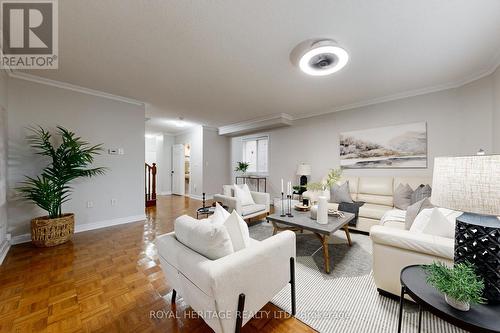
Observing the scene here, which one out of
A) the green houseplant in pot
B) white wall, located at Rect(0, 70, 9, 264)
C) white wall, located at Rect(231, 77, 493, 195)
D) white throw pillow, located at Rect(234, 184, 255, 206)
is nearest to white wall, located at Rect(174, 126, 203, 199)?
white wall, located at Rect(231, 77, 493, 195)

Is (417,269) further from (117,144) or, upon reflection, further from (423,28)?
(117,144)

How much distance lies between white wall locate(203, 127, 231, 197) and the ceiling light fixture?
4.47 metres

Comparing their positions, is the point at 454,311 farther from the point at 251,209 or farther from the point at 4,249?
the point at 4,249

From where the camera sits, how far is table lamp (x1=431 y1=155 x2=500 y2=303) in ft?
2.70

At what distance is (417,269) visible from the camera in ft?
4.03

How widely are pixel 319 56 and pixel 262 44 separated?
0.69 m

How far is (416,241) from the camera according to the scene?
1.43 metres

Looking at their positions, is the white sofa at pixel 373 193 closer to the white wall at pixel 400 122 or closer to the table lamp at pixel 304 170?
the white wall at pixel 400 122

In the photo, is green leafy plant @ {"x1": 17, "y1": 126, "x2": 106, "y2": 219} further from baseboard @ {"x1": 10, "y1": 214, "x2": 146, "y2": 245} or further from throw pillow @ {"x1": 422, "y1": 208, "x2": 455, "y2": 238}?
throw pillow @ {"x1": 422, "y1": 208, "x2": 455, "y2": 238}

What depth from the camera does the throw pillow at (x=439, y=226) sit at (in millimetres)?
1442

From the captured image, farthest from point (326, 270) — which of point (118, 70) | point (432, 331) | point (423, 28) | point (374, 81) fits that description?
point (118, 70)

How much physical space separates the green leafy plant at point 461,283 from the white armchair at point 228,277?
33.3 inches

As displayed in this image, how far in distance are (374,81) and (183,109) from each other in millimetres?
3821

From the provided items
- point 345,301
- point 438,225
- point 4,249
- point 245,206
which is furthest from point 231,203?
point 4,249
